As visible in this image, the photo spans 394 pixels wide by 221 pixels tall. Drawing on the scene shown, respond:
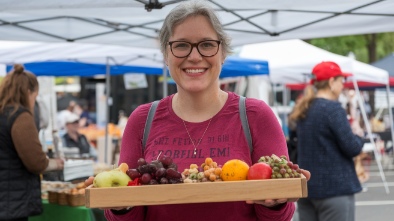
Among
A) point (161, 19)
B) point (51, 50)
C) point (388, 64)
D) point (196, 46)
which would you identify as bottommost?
point (388, 64)

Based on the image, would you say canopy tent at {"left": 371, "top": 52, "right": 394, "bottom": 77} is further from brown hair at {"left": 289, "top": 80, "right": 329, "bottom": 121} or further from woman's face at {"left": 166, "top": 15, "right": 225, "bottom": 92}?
woman's face at {"left": 166, "top": 15, "right": 225, "bottom": 92}

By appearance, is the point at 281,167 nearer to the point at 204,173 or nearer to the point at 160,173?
the point at 204,173

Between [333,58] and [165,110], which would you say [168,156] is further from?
[333,58]

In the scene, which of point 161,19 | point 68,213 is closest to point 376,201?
point 161,19

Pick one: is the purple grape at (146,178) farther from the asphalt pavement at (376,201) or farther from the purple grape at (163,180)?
the asphalt pavement at (376,201)

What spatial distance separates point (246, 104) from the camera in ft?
8.95

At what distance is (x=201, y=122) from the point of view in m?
2.71

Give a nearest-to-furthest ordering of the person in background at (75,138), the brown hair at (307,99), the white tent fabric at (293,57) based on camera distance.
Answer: the brown hair at (307,99), the person in background at (75,138), the white tent fabric at (293,57)

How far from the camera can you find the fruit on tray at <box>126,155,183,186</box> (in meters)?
2.44

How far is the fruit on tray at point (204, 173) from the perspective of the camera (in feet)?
8.05

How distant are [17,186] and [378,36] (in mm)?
29029

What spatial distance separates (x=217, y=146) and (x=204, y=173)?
0.22m

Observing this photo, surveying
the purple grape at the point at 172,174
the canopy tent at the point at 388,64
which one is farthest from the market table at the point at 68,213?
the canopy tent at the point at 388,64

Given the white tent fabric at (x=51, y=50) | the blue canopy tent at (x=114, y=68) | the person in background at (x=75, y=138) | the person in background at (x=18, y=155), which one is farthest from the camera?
the blue canopy tent at (x=114, y=68)
